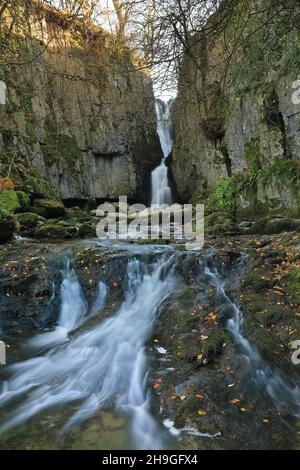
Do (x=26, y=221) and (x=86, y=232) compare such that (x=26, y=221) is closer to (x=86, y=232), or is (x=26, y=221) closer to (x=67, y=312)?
(x=86, y=232)

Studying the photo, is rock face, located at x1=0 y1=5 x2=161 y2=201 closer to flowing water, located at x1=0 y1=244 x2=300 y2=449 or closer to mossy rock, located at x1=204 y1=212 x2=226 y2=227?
mossy rock, located at x1=204 y1=212 x2=226 y2=227

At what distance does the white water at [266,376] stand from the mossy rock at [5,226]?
20.7 ft

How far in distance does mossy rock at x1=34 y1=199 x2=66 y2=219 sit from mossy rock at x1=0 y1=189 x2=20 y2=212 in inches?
38.9

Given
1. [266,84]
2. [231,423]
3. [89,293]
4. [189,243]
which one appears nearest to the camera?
[231,423]

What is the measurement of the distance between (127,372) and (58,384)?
81cm

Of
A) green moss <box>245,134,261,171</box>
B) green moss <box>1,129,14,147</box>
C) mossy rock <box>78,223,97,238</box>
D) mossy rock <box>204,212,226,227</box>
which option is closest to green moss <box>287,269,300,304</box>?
mossy rock <box>204,212,226,227</box>

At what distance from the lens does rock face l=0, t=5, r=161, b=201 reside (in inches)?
568

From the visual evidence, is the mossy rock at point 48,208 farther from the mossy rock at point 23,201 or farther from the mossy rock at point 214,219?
the mossy rock at point 214,219

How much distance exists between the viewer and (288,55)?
17.1 feet

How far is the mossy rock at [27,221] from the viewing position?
10531mm

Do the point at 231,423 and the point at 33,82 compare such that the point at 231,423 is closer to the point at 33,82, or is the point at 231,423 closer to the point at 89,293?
the point at 89,293

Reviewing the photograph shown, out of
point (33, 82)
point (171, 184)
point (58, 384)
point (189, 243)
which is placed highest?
point (33, 82)

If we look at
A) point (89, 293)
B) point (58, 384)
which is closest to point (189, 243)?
point (89, 293)
